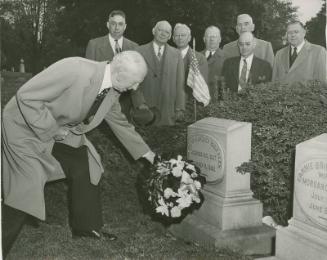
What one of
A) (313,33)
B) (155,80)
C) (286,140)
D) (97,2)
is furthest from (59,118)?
(313,33)

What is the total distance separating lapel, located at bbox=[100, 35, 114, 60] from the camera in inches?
256

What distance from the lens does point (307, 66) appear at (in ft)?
20.8

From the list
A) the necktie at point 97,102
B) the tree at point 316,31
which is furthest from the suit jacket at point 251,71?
the necktie at point 97,102

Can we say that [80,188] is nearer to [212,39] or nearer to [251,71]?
[251,71]

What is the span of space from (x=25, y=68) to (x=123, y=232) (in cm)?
265

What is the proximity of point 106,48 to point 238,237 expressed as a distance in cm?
360

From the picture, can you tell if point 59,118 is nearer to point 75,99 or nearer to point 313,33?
point 75,99

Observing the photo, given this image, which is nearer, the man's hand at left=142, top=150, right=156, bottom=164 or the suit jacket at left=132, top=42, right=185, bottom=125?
the man's hand at left=142, top=150, right=156, bottom=164

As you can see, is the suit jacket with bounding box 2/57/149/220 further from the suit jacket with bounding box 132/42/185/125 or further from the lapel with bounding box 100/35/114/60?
the suit jacket with bounding box 132/42/185/125

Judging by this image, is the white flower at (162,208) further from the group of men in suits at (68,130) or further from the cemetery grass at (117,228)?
the group of men in suits at (68,130)

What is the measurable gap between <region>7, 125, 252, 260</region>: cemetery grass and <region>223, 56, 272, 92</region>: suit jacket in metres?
1.48

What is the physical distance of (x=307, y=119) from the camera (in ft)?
14.1

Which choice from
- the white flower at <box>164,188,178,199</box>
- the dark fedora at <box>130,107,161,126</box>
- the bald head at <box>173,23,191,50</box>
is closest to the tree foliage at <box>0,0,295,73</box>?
the bald head at <box>173,23,191,50</box>


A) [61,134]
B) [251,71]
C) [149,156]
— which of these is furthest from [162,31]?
[61,134]
